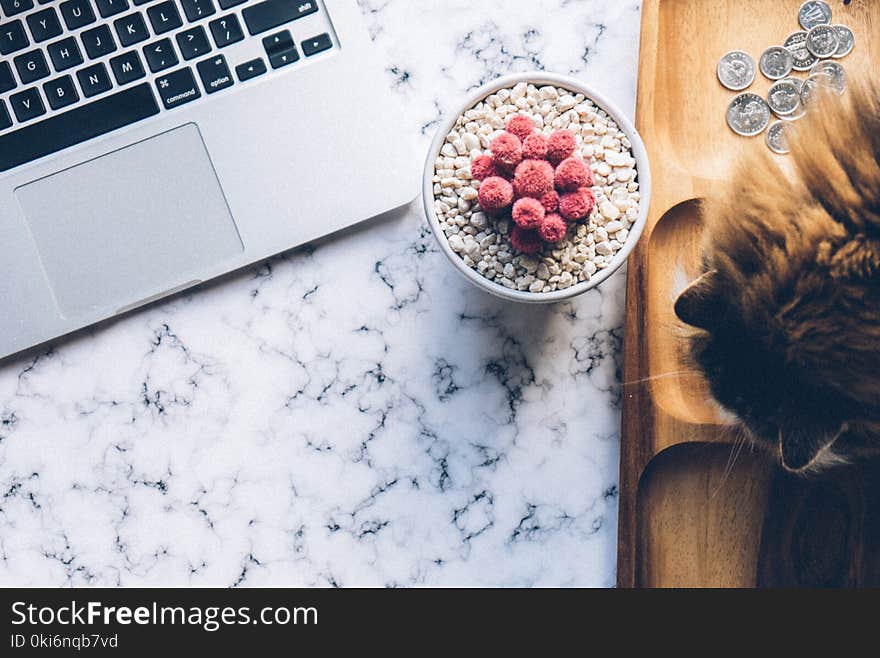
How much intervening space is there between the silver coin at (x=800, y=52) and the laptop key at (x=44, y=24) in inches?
28.8

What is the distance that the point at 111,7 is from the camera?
32.0 inches

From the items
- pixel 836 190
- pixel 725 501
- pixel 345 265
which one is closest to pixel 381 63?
pixel 345 265

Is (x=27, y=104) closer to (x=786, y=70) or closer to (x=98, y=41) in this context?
(x=98, y=41)

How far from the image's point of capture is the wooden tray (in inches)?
32.5

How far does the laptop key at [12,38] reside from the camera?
2.65 ft

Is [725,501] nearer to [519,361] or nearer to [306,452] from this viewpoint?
[519,361]

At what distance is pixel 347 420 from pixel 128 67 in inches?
16.5

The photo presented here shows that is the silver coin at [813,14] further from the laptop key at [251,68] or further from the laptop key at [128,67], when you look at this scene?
the laptop key at [128,67]

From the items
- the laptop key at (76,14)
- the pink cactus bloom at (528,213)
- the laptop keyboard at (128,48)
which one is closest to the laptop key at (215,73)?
the laptop keyboard at (128,48)

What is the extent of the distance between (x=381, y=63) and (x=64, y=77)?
0.31 metres

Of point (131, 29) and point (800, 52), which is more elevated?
point (131, 29)

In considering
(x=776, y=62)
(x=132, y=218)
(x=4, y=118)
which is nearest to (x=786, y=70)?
(x=776, y=62)

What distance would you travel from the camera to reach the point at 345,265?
892 millimetres

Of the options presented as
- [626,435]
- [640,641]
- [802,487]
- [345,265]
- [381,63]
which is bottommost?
[640,641]
